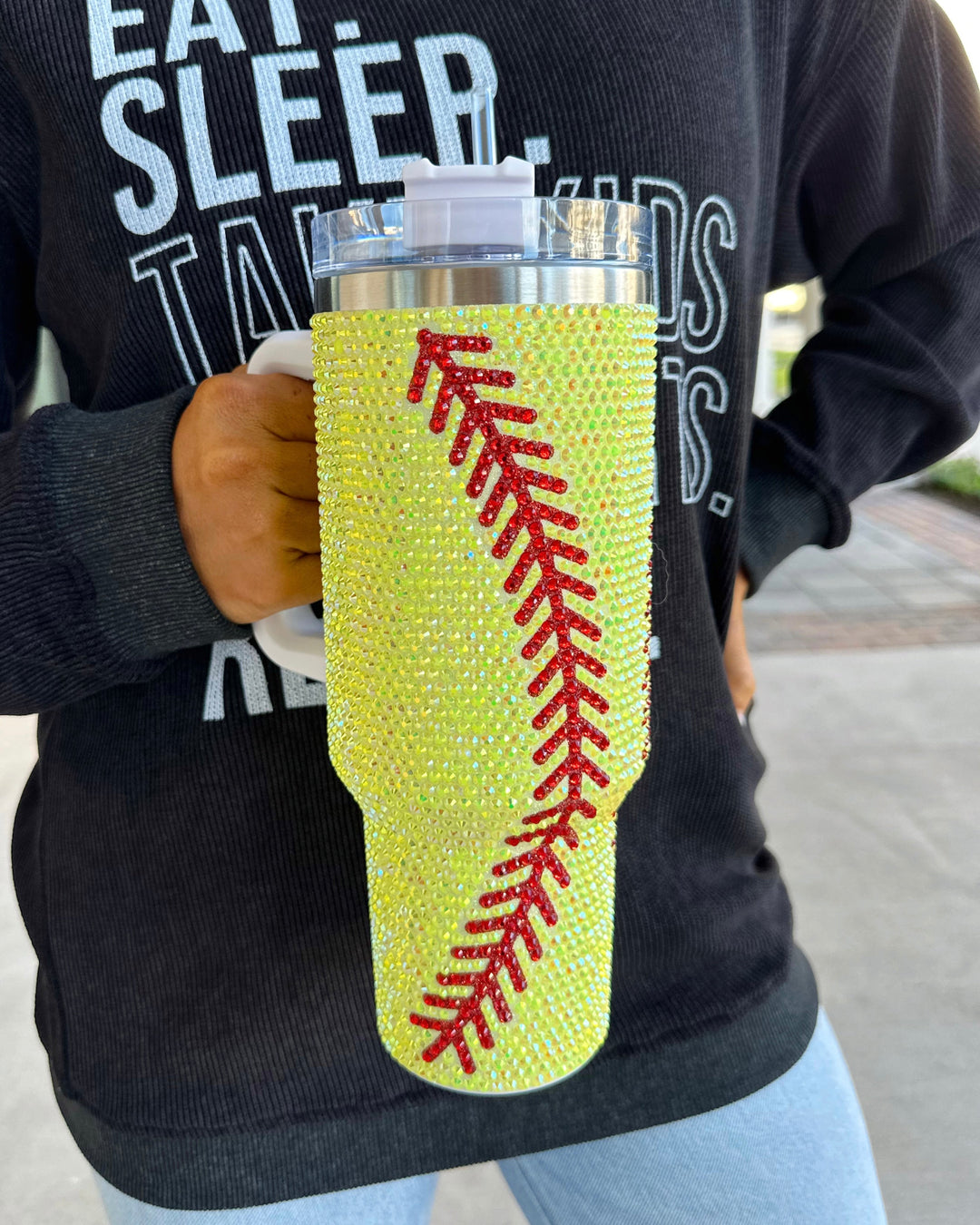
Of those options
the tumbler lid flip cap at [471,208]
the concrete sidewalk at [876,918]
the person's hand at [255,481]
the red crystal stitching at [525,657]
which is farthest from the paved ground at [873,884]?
the tumbler lid flip cap at [471,208]

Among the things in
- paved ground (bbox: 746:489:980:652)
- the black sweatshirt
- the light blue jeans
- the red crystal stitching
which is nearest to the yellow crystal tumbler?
the red crystal stitching

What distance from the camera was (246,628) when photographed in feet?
1.44

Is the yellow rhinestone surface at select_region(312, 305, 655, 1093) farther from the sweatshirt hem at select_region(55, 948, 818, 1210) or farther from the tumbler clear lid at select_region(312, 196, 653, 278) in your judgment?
the sweatshirt hem at select_region(55, 948, 818, 1210)

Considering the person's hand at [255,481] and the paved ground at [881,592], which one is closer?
the person's hand at [255,481]

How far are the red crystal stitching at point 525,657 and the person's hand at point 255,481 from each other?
0.33 ft

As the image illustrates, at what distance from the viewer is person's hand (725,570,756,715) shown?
0.66 metres

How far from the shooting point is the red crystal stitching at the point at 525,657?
301 mm

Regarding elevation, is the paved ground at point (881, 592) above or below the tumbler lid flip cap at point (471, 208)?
below

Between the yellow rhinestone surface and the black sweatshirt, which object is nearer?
the yellow rhinestone surface

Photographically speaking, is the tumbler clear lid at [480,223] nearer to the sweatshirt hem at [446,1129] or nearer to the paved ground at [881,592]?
the sweatshirt hem at [446,1129]

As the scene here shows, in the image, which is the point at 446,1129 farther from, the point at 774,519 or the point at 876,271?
the point at 876,271

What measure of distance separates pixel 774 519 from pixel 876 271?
0.56 feet

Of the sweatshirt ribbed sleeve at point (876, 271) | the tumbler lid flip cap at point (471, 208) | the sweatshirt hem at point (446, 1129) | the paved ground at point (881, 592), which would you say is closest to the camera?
the tumbler lid flip cap at point (471, 208)

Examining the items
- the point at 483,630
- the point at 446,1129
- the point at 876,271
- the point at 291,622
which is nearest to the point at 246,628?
the point at 291,622
